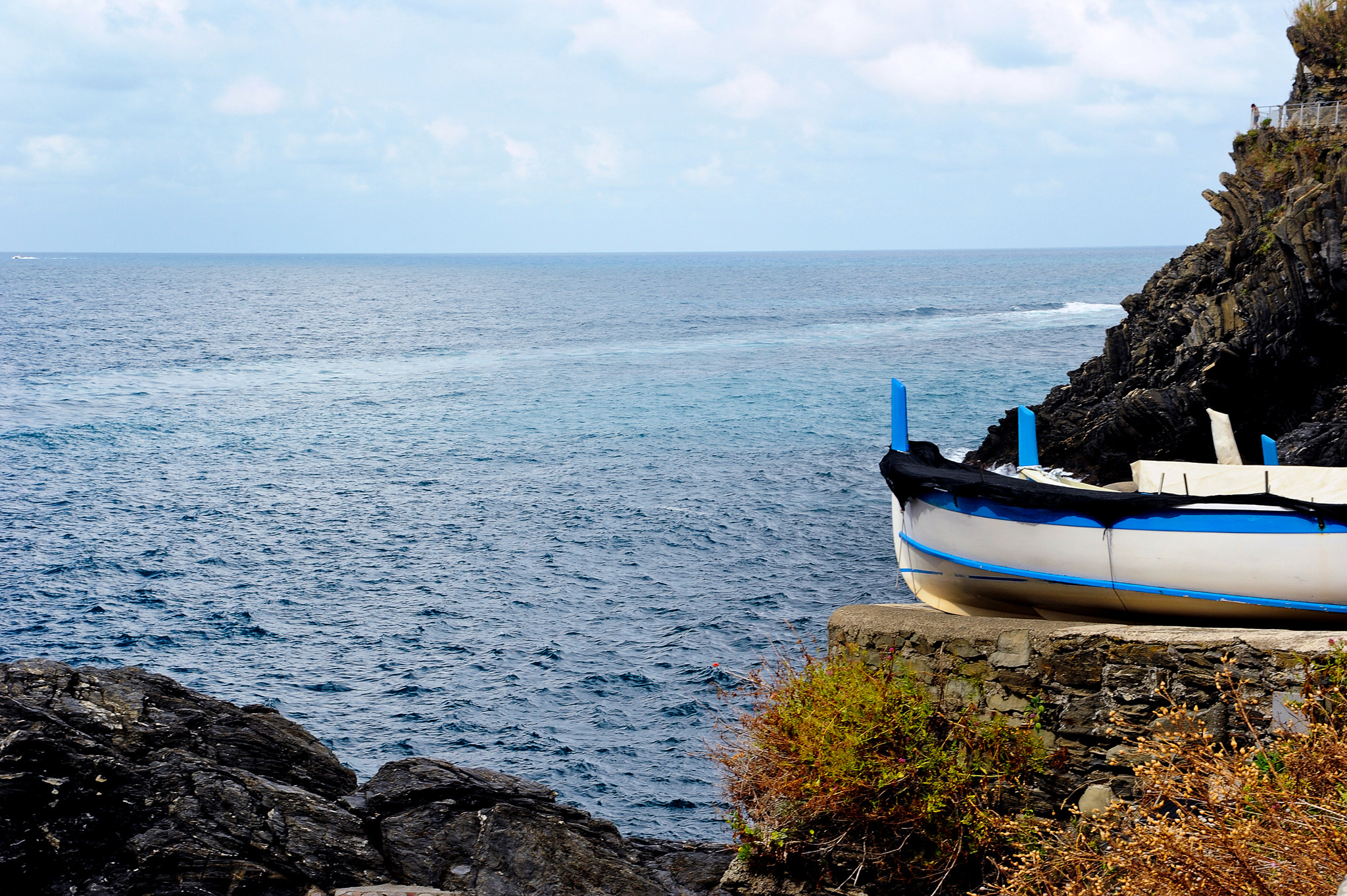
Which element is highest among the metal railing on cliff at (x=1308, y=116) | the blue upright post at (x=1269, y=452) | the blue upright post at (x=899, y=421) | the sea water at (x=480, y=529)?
the metal railing on cliff at (x=1308, y=116)

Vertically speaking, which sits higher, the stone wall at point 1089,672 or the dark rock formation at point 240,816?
the stone wall at point 1089,672

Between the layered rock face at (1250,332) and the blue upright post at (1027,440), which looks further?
the layered rock face at (1250,332)

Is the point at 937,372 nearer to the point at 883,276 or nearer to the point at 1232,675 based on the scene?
the point at 1232,675

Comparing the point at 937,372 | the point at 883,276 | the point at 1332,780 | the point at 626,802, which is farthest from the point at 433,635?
the point at 883,276

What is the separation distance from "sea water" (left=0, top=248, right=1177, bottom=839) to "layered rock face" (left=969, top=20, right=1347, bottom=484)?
251 inches

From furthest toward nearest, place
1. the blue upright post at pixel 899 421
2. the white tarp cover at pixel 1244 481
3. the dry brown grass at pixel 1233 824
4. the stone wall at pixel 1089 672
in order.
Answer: the blue upright post at pixel 899 421, the white tarp cover at pixel 1244 481, the stone wall at pixel 1089 672, the dry brown grass at pixel 1233 824

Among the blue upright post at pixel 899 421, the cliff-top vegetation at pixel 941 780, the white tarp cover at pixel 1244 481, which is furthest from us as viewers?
the blue upright post at pixel 899 421

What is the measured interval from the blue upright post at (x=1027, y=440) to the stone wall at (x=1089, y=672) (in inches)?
232

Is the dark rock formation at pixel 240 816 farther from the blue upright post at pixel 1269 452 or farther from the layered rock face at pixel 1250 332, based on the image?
the layered rock face at pixel 1250 332

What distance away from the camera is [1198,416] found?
2225 centimetres

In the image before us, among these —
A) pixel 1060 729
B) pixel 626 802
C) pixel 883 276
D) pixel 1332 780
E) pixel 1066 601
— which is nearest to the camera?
pixel 1332 780

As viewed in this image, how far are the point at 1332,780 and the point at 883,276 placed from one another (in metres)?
189

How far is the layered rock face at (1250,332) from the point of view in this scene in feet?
64.5

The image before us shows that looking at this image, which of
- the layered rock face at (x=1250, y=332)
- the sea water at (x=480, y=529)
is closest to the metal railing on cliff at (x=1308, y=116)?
the layered rock face at (x=1250, y=332)
